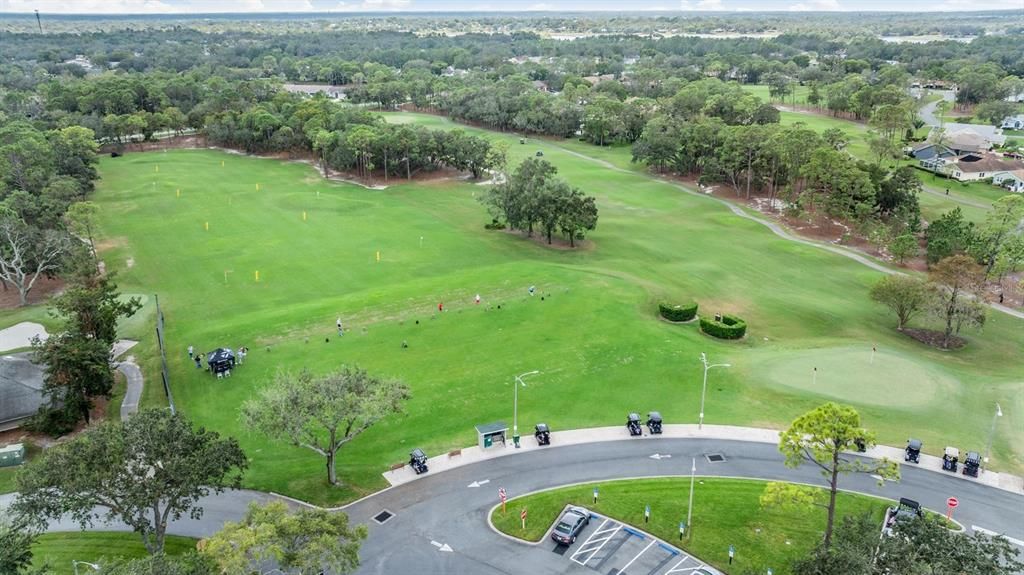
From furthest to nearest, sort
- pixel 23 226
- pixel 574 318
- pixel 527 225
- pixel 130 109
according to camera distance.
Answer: pixel 130 109 < pixel 527 225 < pixel 23 226 < pixel 574 318

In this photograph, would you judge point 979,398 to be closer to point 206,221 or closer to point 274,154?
point 206,221

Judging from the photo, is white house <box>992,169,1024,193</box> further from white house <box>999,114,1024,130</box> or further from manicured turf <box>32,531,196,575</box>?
manicured turf <box>32,531,196,575</box>

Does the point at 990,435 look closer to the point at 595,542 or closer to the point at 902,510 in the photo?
the point at 902,510

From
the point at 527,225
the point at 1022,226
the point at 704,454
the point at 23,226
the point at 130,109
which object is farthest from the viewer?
the point at 130,109

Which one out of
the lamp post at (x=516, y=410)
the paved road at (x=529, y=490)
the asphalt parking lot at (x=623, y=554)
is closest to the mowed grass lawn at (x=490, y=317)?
the lamp post at (x=516, y=410)

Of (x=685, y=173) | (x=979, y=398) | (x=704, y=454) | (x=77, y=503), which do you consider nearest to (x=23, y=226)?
(x=77, y=503)

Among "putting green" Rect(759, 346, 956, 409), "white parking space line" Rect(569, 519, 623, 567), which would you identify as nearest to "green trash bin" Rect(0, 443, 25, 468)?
"white parking space line" Rect(569, 519, 623, 567)
